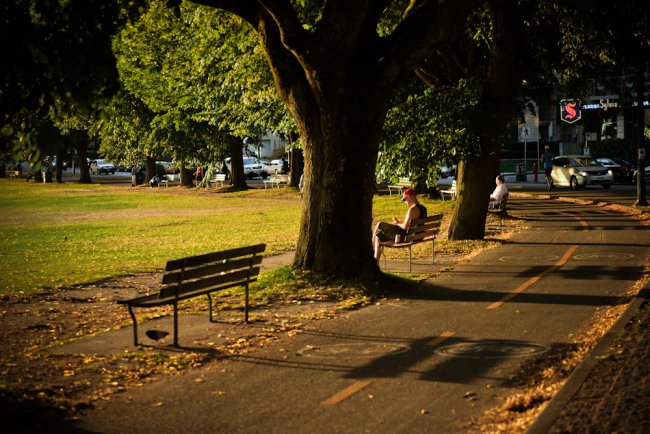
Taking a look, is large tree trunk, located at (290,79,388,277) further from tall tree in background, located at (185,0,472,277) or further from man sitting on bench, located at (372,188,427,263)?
man sitting on bench, located at (372,188,427,263)

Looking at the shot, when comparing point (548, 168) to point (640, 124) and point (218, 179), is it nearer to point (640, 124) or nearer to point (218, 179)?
point (640, 124)

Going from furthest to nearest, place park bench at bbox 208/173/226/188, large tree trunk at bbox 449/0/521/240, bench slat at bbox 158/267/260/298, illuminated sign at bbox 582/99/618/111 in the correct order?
illuminated sign at bbox 582/99/618/111
park bench at bbox 208/173/226/188
large tree trunk at bbox 449/0/521/240
bench slat at bbox 158/267/260/298

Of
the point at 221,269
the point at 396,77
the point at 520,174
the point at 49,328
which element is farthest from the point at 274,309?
the point at 520,174

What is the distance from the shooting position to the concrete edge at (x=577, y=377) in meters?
7.21

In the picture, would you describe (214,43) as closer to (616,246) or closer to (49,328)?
(616,246)

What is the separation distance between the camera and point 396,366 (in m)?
9.58

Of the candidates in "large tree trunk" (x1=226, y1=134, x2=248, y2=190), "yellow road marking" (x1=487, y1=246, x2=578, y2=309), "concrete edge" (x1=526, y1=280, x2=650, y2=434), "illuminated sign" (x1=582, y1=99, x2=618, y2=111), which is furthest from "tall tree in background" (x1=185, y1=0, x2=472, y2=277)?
"illuminated sign" (x1=582, y1=99, x2=618, y2=111)

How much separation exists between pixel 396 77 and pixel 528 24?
915 cm

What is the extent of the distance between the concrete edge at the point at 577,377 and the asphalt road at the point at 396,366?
53 centimetres

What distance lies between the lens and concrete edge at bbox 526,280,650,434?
721 centimetres

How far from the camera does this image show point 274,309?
1322 cm

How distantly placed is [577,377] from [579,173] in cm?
4034

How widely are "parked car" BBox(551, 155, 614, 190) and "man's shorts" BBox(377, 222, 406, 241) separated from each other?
103 feet

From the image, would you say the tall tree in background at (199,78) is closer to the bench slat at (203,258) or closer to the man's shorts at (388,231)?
the bench slat at (203,258)
